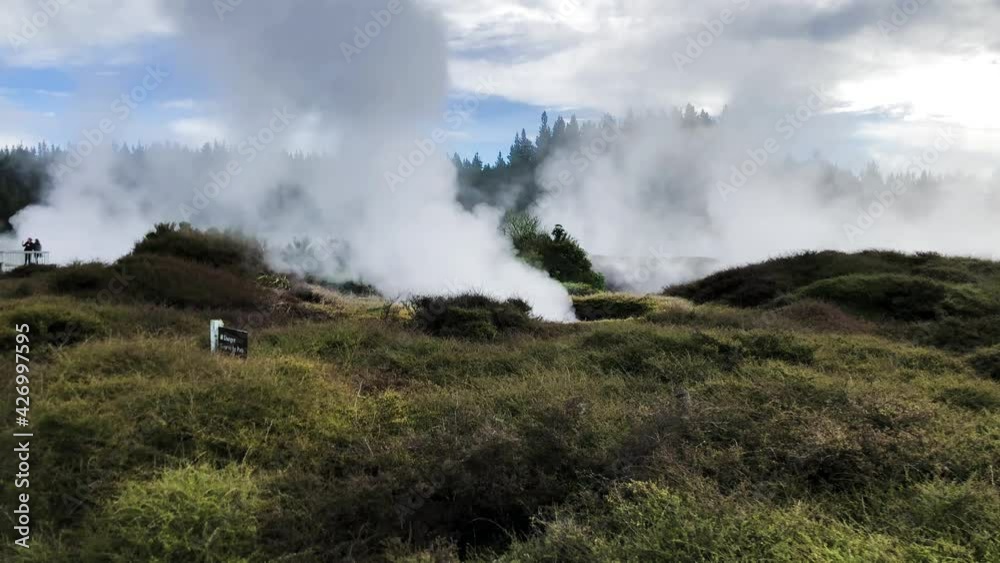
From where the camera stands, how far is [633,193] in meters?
71.4

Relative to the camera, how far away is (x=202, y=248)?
14305 millimetres

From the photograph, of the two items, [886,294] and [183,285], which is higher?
[183,285]

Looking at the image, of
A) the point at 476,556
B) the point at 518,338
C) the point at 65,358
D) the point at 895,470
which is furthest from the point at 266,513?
the point at 518,338

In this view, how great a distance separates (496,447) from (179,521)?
2080mm

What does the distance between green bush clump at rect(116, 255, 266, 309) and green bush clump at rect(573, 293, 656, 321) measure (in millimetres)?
9212

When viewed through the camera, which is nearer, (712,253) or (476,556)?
(476,556)

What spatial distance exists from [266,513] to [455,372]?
11.9ft

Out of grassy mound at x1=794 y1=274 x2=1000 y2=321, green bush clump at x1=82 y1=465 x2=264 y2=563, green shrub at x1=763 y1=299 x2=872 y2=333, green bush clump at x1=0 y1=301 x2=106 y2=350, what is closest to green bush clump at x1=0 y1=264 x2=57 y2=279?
green bush clump at x1=0 y1=301 x2=106 y2=350

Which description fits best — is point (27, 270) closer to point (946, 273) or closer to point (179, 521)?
point (179, 521)

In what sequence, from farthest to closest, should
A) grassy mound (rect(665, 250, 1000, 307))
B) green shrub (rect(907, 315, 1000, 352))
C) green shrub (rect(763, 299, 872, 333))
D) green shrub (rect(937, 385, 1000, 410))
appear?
grassy mound (rect(665, 250, 1000, 307))
green shrub (rect(763, 299, 872, 333))
green shrub (rect(907, 315, 1000, 352))
green shrub (rect(937, 385, 1000, 410))

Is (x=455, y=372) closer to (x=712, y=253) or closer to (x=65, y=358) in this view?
(x=65, y=358)

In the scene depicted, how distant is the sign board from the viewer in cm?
684

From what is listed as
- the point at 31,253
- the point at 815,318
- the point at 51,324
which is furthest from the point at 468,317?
the point at 31,253

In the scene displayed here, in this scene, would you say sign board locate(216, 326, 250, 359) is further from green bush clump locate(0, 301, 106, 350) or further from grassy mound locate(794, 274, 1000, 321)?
grassy mound locate(794, 274, 1000, 321)
